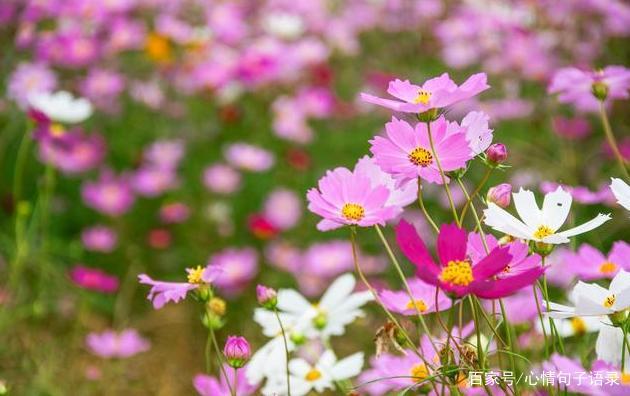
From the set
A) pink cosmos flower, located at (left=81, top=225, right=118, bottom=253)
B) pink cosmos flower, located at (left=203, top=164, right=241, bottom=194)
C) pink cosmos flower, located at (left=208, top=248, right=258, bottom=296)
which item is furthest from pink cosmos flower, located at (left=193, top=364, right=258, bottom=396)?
pink cosmos flower, located at (left=203, top=164, right=241, bottom=194)

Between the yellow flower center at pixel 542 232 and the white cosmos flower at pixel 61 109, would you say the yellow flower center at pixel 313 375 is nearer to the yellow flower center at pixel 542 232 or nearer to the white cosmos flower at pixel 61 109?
the yellow flower center at pixel 542 232

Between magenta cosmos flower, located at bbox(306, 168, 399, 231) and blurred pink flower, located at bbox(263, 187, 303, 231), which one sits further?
blurred pink flower, located at bbox(263, 187, 303, 231)

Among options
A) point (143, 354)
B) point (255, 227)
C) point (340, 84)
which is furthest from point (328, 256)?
point (340, 84)

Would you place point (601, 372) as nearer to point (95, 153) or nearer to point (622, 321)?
point (622, 321)

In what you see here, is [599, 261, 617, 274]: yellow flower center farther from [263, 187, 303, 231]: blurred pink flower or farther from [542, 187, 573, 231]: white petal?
[263, 187, 303, 231]: blurred pink flower

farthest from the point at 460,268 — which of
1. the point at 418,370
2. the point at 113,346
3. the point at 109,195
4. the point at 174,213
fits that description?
the point at 109,195

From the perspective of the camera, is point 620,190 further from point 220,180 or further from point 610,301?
point 220,180

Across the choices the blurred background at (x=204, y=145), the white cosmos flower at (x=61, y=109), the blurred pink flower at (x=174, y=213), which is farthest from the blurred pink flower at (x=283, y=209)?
the white cosmos flower at (x=61, y=109)
